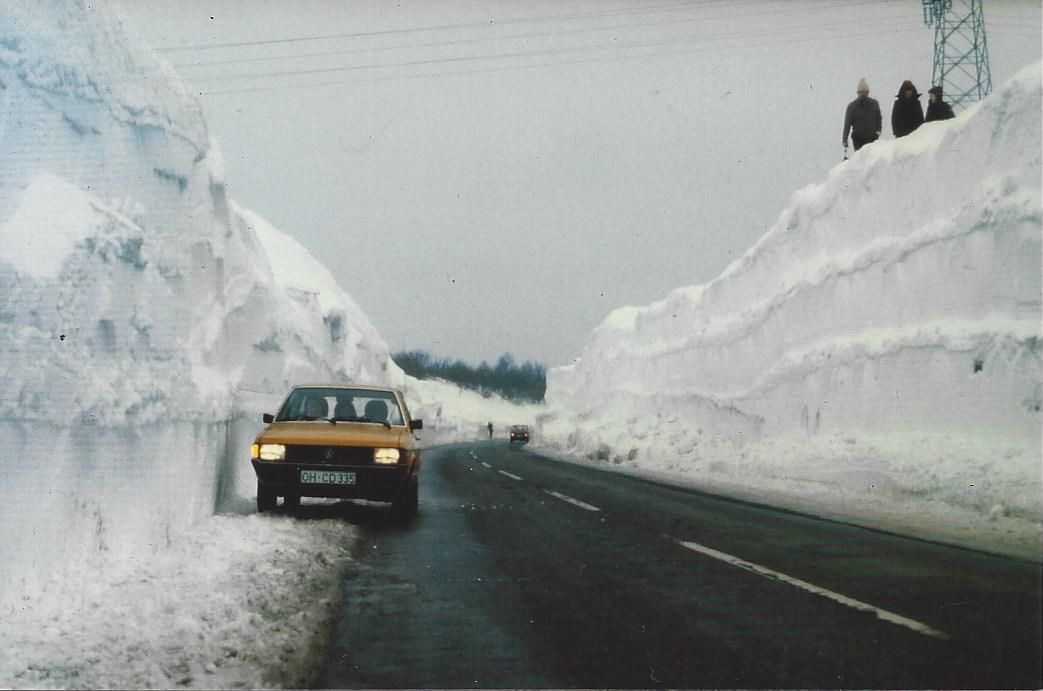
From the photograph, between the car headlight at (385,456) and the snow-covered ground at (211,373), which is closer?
the snow-covered ground at (211,373)

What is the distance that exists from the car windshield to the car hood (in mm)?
319

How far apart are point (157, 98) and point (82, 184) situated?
3.04 meters

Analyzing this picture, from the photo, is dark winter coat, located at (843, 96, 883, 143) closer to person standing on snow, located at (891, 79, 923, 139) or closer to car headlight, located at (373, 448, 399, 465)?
person standing on snow, located at (891, 79, 923, 139)

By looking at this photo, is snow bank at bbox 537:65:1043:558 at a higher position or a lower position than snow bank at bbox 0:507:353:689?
higher

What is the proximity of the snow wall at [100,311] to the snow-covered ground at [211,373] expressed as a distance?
0.04 m

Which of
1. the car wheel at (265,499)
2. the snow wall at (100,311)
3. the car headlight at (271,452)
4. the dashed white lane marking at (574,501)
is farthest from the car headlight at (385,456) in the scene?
the dashed white lane marking at (574,501)

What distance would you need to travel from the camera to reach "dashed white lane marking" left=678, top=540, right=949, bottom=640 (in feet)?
14.8

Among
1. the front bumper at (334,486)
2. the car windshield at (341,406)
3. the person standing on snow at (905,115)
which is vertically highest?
the person standing on snow at (905,115)

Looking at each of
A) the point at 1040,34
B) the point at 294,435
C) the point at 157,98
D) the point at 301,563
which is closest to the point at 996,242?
the point at 1040,34

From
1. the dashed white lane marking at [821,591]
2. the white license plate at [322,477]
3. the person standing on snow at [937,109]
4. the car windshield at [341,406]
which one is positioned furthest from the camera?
the person standing on snow at [937,109]

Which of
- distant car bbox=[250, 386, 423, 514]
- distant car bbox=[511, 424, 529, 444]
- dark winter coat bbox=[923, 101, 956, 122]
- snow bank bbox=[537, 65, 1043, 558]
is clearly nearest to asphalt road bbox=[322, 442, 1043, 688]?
distant car bbox=[250, 386, 423, 514]

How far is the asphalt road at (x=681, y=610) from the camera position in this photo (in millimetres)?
3875

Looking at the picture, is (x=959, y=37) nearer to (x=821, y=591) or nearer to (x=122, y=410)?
(x=821, y=591)

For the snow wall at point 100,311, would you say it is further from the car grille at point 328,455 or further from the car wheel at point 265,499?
the car grille at point 328,455
